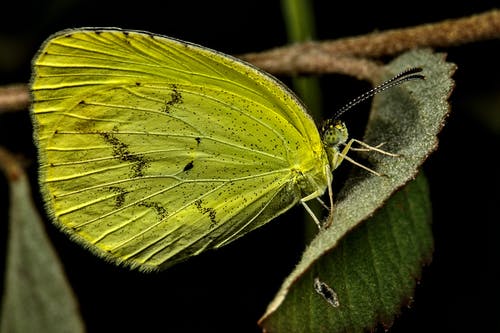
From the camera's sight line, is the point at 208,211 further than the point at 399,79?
Yes

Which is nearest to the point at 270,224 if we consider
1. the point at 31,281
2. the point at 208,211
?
the point at 208,211

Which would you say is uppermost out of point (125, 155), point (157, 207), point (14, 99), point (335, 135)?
point (14, 99)

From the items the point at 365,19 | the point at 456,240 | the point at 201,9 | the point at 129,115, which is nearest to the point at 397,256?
the point at 456,240

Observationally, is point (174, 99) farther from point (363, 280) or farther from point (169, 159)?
point (363, 280)

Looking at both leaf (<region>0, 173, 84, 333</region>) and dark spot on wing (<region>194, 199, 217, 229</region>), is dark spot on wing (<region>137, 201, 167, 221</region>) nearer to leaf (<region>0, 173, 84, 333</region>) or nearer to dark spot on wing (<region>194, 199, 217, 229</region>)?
dark spot on wing (<region>194, 199, 217, 229</region>)

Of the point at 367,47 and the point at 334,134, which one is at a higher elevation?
the point at 367,47

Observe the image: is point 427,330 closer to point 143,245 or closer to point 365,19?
point 143,245

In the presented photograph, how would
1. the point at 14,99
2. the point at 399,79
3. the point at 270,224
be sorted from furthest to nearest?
the point at 270,224 → the point at 14,99 → the point at 399,79
